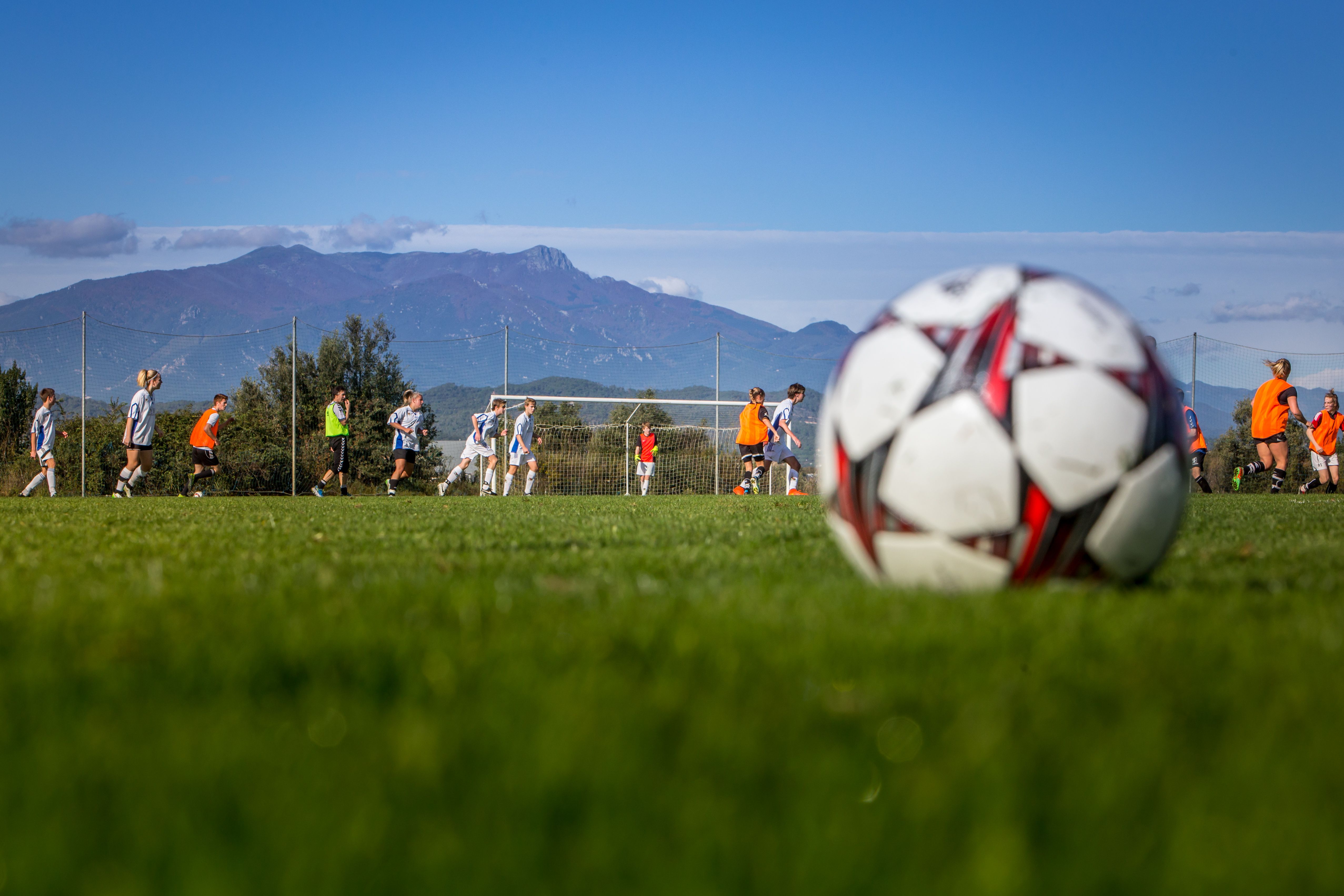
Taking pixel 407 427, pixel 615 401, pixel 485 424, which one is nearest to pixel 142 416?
pixel 407 427

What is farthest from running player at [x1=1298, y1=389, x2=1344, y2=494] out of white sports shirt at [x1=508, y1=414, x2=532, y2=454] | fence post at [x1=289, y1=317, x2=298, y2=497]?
fence post at [x1=289, y1=317, x2=298, y2=497]

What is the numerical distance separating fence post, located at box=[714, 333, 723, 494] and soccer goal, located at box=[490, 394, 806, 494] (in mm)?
54

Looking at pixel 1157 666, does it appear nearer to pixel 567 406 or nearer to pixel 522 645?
pixel 522 645

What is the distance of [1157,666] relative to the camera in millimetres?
2344

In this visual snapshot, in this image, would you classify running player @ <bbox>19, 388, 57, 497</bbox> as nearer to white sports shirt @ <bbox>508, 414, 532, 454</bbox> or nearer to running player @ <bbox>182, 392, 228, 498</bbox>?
running player @ <bbox>182, 392, 228, 498</bbox>

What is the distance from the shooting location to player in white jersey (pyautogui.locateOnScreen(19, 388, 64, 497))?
19.5 m

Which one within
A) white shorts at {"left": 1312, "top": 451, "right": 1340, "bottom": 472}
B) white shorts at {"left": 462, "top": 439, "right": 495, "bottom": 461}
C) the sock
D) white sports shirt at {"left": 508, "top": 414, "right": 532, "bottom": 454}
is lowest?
the sock

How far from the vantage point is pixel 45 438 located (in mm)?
19938

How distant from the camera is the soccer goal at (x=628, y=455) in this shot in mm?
31047

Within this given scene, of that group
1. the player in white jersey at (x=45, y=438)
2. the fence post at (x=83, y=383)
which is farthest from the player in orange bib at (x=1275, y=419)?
the fence post at (x=83, y=383)

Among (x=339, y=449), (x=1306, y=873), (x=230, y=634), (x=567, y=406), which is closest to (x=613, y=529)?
(x=230, y=634)

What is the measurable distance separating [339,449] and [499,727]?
20.8 m

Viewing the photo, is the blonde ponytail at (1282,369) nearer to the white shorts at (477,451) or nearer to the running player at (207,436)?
the white shorts at (477,451)

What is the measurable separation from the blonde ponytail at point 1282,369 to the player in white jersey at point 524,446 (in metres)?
15.0
